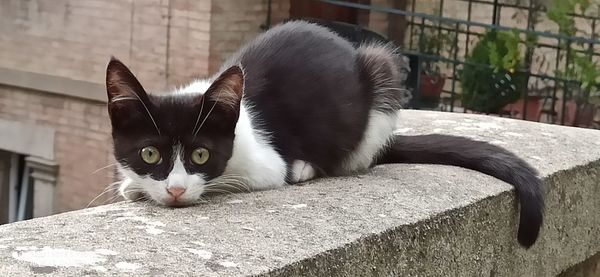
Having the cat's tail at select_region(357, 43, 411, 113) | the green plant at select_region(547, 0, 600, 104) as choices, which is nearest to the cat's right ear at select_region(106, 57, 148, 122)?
the cat's tail at select_region(357, 43, 411, 113)

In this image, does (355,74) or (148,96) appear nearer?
(148,96)

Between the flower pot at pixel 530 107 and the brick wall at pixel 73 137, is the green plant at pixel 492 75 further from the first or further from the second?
the brick wall at pixel 73 137

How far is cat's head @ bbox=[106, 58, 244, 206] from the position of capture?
197 cm

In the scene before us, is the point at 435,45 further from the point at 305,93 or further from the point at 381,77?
the point at 305,93

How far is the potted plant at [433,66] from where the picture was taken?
6934 millimetres

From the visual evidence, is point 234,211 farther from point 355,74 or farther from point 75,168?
point 75,168

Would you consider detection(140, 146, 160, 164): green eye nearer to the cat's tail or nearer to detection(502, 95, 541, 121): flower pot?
the cat's tail

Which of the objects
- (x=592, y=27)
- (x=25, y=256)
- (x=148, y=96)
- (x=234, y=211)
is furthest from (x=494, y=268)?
(x=592, y=27)

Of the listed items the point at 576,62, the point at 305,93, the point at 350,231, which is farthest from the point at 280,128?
the point at 576,62

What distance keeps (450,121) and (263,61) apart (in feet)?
2.59

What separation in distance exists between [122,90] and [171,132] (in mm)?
129

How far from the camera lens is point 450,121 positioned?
295 centimetres

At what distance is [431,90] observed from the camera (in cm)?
696

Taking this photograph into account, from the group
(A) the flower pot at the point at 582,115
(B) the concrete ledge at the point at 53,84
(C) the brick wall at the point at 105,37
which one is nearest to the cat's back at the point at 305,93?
(A) the flower pot at the point at 582,115
